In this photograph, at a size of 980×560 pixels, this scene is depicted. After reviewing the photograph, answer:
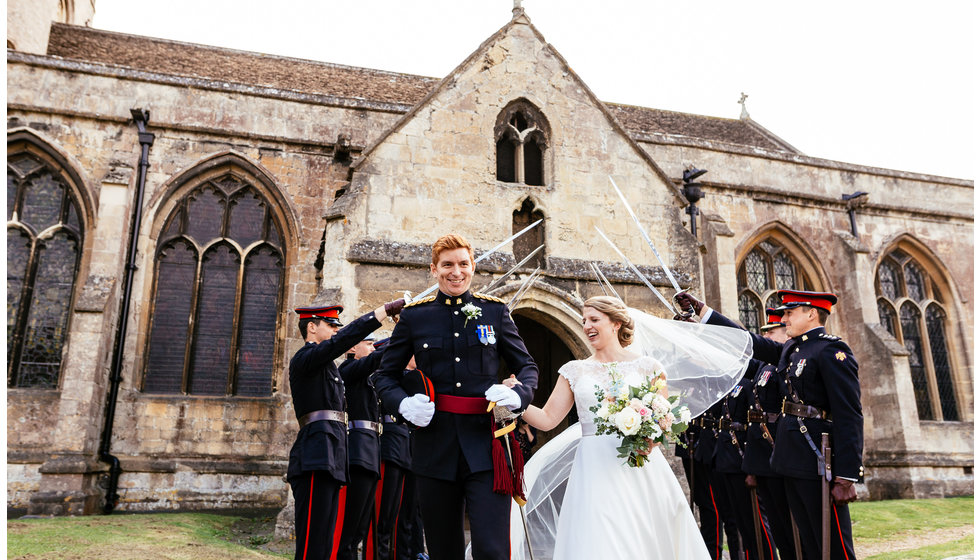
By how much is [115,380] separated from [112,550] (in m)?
5.49

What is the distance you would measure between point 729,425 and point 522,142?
5.69 m

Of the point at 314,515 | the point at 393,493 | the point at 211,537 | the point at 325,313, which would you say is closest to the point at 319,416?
the point at 314,515

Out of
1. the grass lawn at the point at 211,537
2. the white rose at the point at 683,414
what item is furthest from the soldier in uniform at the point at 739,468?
the white rose at the point at 683,414

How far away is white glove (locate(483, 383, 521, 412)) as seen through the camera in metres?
3.44

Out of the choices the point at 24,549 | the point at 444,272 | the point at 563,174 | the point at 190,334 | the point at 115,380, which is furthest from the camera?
the point at 190,334

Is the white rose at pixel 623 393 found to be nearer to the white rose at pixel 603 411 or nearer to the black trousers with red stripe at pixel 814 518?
the white rose at pixel 603 411

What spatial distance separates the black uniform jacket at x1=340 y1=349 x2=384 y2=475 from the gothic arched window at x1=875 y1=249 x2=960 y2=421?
1504 cm

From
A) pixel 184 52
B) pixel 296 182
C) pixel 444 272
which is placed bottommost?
pixel 444 272

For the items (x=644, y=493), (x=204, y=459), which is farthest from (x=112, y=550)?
(x=644, y=493)

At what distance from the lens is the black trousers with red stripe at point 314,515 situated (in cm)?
455

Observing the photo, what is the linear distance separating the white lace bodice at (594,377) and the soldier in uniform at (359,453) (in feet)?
6.11

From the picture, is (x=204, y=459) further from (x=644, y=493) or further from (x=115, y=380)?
(x=644, y=493)

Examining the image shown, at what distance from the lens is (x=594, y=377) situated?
4340 millimetres

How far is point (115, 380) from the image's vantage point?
11484mm
